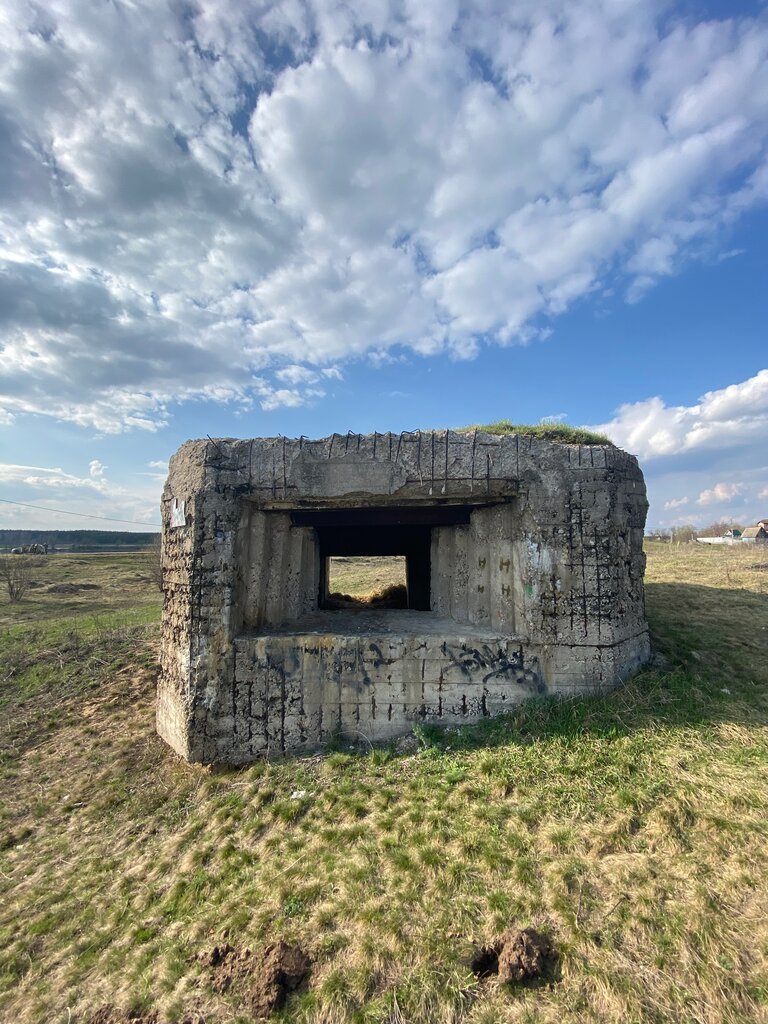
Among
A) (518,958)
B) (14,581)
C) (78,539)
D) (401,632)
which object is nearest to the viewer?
(518,958)

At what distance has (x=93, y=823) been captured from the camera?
4902 millimetres

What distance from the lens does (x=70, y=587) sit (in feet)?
68.4

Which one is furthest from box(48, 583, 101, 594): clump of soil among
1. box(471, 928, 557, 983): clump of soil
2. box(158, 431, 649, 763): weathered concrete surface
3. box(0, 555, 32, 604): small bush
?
box(471, 928, 557, 983): clump of soil

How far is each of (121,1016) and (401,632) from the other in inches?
139

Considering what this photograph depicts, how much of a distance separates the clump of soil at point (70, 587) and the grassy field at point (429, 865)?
16.3m

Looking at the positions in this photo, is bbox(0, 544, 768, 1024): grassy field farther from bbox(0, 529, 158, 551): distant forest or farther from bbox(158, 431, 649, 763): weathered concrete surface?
bbox(0, 529, 158, 551): distant forest

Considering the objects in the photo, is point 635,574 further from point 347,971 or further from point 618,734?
point 347,971

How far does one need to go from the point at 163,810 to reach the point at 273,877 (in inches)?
66.6

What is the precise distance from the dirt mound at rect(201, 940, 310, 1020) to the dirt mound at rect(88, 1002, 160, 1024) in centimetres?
35

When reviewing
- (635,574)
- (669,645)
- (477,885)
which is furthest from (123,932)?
(669,645)

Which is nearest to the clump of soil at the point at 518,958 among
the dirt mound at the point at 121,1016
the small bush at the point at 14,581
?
the dirt mound at the point at 121,1016

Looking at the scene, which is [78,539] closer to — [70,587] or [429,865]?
[70,587]

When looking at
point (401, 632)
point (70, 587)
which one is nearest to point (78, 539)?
point (70, 587)

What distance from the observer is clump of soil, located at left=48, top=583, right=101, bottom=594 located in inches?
796
